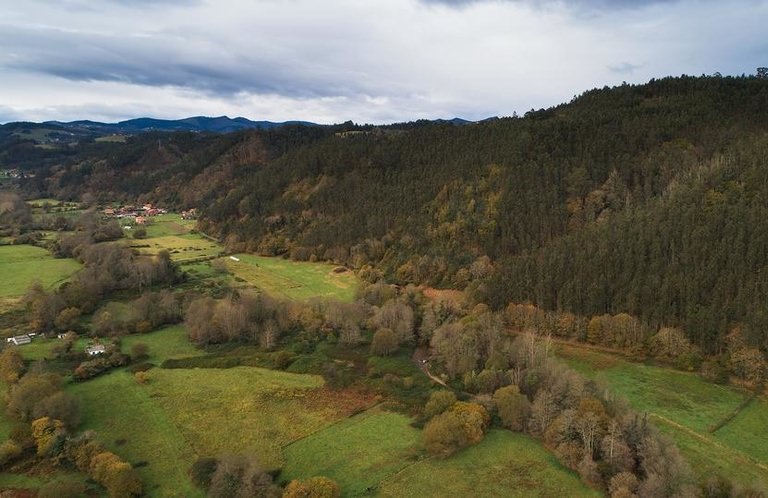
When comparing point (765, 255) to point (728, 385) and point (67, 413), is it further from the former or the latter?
point (67, 413)

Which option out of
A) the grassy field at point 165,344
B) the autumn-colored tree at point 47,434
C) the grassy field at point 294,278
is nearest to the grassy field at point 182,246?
the grassy field at point 294,278

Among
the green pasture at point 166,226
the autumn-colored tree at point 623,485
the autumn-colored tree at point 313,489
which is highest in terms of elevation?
the autumn-colored tree at point 623,485

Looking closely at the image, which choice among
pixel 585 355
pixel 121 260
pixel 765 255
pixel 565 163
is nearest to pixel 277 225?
pixel 121 260

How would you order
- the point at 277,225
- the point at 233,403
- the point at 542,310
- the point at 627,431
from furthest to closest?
1. the point at 277,225
2. the point at 542,310
3. the point at 233,403
4. the point at 627,431

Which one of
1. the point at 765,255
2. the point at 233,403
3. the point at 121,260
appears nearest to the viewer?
the point at 233,403

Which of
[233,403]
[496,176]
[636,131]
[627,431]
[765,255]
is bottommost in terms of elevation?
[233,403]

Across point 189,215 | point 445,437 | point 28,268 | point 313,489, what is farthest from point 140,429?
point 189,215

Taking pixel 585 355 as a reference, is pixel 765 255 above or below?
above

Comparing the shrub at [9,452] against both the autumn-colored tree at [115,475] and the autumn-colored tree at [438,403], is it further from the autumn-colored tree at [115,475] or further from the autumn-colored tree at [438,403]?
the autumn-colored tree at [438,403]
